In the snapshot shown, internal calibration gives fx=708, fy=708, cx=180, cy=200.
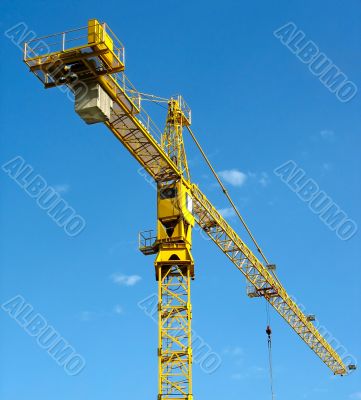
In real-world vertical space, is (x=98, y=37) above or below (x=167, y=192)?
below

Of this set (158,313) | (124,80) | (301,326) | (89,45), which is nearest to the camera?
(89,45)

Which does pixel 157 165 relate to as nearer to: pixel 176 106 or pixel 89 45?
pixel 176 106

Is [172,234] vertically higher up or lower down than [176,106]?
lower down

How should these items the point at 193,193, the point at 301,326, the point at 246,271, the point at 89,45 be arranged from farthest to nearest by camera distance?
the point at 301,326 < the point at 246,271 < the point at 193,193 < the point at 89,45

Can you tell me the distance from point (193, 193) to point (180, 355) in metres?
8.94

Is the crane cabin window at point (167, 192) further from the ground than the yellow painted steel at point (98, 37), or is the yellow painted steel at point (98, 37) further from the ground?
the crane cabin window at point (167, 192)

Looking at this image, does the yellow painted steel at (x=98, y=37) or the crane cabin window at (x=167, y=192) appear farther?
the crane cabin window at (x=167, y=192)

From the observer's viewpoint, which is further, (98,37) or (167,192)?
(167,192)

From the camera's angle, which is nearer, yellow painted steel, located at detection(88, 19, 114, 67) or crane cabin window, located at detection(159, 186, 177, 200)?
yellow painted steel, located at detection(88, 19, 114, 67)

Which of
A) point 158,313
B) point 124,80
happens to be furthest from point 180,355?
point 124,80

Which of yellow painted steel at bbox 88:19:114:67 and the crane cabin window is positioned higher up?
the crane cabin window

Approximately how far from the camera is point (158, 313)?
33.8 metres

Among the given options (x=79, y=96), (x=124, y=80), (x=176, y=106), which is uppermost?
(x=176, y=106)

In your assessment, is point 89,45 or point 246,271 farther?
point 246,271
